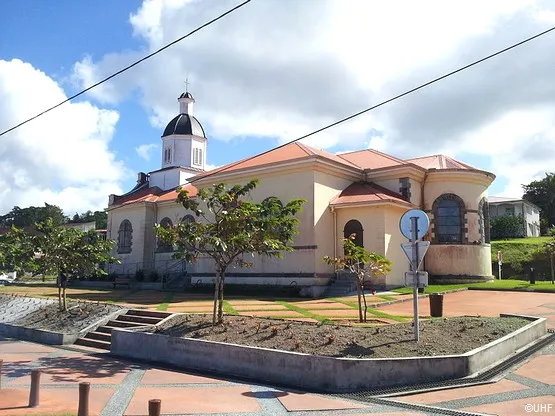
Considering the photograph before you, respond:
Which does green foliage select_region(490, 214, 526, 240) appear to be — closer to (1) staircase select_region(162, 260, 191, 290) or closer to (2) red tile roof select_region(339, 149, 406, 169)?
(2) red tile roof select_region(339, 149, 406, 169)

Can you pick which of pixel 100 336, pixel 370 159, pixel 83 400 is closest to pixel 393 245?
pixel 370 159

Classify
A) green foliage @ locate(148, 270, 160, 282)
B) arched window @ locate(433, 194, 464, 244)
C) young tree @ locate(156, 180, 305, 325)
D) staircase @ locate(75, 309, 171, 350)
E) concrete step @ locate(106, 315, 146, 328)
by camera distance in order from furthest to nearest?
1. green foliage @ locate(148, 270, 160, 282)
2. arched window @ locate(433, 194, 464, 244)
3. concrete step @ locate(106, 315, 146, 328)
4. staircase @ locate(75, 309, 171, 350)
5. young tree @ locate(156, 180, 305, 325)

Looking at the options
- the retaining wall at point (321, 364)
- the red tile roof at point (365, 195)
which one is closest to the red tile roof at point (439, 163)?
the red tile roof at point (365, 195)

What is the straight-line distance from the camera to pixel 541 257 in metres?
35.9

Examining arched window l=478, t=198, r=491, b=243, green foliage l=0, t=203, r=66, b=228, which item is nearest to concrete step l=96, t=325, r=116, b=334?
arched window l=478, t=198, r=491, b=243

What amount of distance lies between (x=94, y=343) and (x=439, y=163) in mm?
23162

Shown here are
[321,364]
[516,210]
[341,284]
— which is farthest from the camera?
[516,210]

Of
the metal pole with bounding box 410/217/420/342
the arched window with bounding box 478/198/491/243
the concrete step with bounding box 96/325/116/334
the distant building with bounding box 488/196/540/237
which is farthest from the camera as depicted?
the distant building with bounding box 488/196/540/237

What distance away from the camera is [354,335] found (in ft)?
36.7

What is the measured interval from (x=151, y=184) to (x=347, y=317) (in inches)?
1225

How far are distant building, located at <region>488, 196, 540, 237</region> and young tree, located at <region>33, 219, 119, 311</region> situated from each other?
142 ft

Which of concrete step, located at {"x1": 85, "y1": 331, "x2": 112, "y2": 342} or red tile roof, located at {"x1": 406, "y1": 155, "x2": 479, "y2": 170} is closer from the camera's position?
concrete step, located at {"x1": 85, "y1": 331, "x2": 112, "y2": 342}

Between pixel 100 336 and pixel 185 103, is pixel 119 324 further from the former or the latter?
pixel 185 103

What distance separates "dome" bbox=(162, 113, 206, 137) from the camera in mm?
42156
